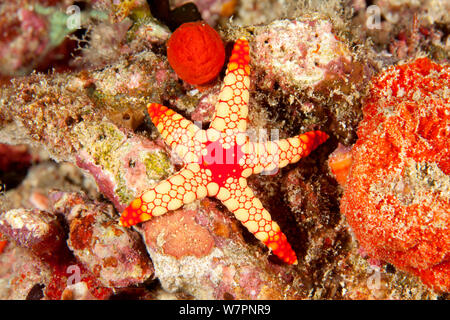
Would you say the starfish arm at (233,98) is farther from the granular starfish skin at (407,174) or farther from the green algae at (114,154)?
the granular starfish skin at (407,174)

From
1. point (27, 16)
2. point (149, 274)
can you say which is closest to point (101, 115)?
point (27, 16)

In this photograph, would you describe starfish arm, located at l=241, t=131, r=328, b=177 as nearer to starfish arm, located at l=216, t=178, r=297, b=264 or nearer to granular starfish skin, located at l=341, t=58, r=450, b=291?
starfish arm, located at l=216, t=178, r=297, b=264

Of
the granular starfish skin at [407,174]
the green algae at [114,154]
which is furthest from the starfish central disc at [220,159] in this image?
the granular starfish skin at [407,174]

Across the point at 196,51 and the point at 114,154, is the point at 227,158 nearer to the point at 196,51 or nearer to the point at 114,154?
the point at 196,51

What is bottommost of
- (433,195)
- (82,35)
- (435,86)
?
(433,195)

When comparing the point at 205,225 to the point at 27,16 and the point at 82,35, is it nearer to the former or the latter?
the point at 82,35

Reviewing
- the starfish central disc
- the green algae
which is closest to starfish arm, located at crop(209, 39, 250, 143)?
the starfish central disc
